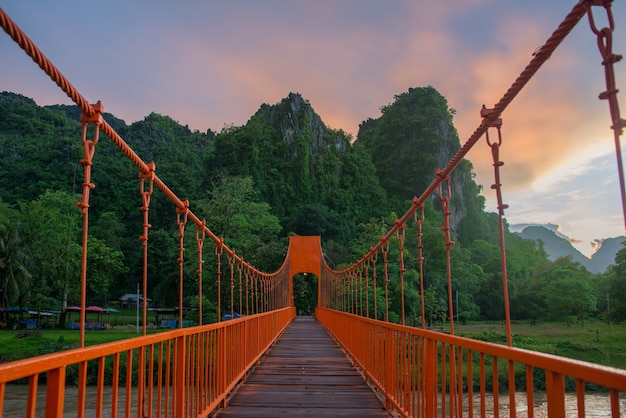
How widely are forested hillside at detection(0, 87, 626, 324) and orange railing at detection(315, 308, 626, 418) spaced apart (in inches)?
754

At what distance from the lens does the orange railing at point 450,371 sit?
123 cm

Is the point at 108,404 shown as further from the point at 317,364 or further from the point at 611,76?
the point at 611,76

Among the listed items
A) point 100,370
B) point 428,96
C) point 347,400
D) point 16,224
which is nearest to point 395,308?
point 16,224

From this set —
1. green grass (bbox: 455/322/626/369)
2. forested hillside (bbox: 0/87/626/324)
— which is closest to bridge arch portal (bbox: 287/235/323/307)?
forested hillside (bbox: 0/87/626/324)

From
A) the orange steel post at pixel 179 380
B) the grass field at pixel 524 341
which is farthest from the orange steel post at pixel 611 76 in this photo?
the grass field at pixel 524 341

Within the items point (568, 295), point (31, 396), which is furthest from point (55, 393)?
point (568, 295)

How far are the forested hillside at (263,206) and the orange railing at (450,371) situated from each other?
62.8 feet

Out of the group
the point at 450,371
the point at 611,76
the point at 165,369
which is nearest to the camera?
the point at 611,76

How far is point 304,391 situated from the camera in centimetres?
463

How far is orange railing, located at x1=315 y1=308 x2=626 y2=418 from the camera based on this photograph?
1.23 m

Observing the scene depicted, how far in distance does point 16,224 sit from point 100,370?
30.3 m

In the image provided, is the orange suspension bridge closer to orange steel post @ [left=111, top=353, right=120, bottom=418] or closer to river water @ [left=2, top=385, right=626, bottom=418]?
orange steel post @ [left=111, top=353, right=120, bottom=418]

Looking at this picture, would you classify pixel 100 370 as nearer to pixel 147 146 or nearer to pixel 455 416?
pixel 455 416

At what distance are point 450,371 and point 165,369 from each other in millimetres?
1802
